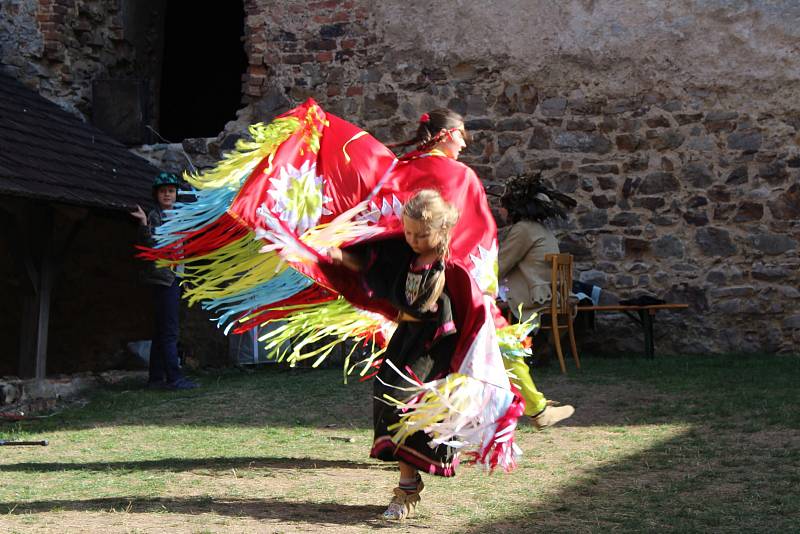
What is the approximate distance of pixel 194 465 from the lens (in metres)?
5.12

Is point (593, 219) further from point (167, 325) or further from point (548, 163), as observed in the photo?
A: point (167, 325)

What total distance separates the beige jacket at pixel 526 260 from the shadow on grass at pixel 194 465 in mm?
3321

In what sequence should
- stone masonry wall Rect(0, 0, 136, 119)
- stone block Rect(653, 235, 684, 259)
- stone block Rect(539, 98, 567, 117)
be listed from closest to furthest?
stone block Rect(653, 235, 684, 259) → stone block Rect(539, 98, 567, 117) → stone masonry wall Rect(0, 0, 136, 119)

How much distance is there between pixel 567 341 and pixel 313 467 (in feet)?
16.1

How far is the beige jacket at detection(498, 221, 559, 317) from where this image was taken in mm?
8227

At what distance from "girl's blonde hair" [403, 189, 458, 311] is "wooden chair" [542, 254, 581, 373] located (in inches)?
167

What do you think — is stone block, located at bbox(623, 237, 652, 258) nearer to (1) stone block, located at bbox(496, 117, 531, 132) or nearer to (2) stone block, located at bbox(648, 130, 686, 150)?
(2) stone block, located at bbox(648, 130, 686, 150)

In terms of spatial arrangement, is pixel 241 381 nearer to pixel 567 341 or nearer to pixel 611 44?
pixel 567 341

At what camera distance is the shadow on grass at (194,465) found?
16.5 ft

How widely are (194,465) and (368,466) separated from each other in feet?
2.77

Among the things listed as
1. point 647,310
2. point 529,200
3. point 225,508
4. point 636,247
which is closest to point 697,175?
point 636,247

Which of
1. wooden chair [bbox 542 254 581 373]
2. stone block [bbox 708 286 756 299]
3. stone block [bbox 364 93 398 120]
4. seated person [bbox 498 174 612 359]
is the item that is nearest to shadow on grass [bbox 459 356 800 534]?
wooden chair [bbox 542 254 581 373]

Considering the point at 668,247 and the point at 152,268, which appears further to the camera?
the point at 668,247

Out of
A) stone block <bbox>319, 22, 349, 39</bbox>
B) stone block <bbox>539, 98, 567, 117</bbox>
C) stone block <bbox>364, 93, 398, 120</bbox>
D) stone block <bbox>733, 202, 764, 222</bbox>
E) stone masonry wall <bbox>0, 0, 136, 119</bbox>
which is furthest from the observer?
stone masonry wall <bbox>0, 0, 136, 119</bbox>
